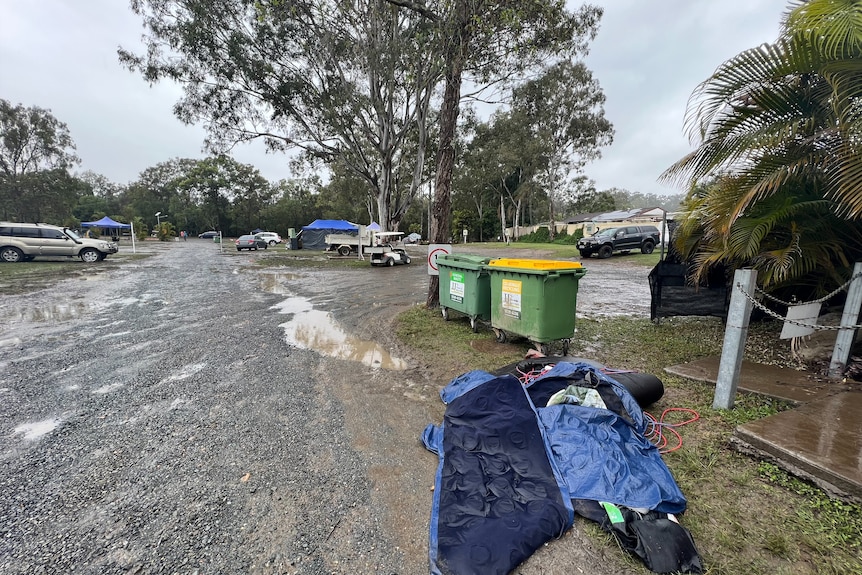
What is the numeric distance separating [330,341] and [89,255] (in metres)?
19.9

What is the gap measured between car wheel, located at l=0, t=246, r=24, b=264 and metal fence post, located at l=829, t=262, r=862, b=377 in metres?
26.3

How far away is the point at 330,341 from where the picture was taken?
20.0 feet

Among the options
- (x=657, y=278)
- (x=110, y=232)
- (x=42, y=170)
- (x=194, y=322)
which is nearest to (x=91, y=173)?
(x=110, y=232)

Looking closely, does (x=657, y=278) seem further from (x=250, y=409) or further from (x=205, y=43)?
(x=205, y=43)

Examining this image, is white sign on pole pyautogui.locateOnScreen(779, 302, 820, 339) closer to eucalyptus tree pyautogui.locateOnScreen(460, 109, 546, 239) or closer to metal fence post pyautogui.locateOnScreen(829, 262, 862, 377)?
metal fence post pyautogui.locateOnScreen(829, 262, 862, 377)

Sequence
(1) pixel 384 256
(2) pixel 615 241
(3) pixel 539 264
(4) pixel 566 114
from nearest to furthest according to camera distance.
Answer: (3) pixel 539 264, (1) pixel 384 256, (2) pixel 615 241, (4) pixel 566 114

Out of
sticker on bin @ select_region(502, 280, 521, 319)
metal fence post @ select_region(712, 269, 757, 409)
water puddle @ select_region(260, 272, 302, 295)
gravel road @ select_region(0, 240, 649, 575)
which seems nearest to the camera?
gravel road @ select_region(0, 240, 649, 575)

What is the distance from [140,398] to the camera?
3.88m

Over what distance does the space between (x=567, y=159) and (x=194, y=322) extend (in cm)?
3408

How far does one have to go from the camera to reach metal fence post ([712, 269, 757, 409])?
312 cm

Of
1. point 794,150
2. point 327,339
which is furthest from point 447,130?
point 794,150

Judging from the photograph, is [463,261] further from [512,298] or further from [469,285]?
[512,298]

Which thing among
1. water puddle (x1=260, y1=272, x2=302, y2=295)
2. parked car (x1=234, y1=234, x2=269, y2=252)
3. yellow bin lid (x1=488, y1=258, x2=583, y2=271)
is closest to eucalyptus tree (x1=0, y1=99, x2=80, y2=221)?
parked car (x1=234, y1=234, x2=269, y2=252)

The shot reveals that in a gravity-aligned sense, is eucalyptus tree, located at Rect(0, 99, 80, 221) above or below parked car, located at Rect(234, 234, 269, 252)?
above
